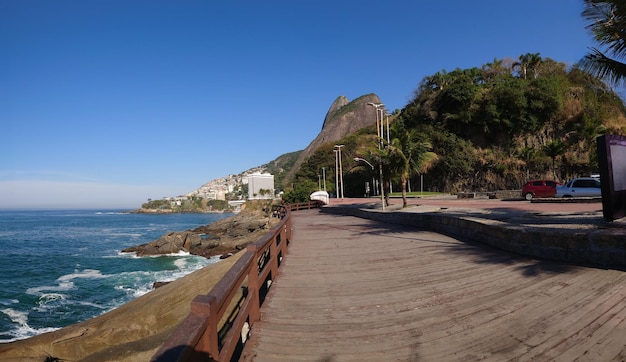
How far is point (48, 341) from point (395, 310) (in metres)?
10.1

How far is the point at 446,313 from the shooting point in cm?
435

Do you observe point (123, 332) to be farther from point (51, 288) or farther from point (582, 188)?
point (582, 188)

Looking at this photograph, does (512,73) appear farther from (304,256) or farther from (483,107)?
(304,256)

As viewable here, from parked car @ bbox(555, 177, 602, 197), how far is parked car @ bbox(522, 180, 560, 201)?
7.50ft

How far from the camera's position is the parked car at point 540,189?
25469 mm

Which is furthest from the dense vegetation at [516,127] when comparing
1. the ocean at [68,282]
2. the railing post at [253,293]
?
the railing post at [253,293]

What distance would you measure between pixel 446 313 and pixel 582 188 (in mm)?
22959

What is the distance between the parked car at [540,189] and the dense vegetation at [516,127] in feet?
58.6

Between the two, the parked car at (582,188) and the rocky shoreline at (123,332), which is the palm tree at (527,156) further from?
the rocky shoreline at (123,332)

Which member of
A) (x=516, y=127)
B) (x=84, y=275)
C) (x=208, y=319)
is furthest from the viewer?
(x=516, y=127)

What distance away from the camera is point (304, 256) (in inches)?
351

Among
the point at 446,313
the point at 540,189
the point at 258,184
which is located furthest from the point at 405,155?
the point at 258,184

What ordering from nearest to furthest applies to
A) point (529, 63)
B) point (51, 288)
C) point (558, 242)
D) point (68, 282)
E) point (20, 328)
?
point (558, 242), point (20, 328), point (51, 288), point (68, 282), point (529, 63)

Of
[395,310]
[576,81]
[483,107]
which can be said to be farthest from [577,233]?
[576,81]
